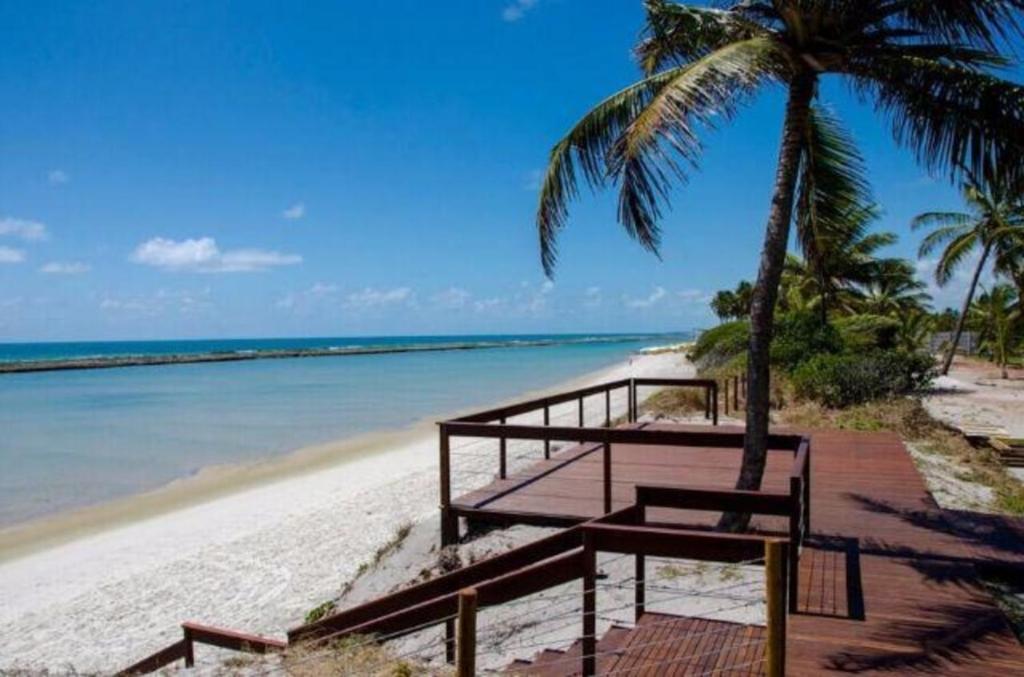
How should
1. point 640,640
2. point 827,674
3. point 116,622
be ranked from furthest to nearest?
point 116,622 < point 640,640 < point 827,674

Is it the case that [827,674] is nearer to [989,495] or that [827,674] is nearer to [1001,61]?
[1001,61]

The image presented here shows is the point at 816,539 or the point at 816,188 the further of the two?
the point at 816,188

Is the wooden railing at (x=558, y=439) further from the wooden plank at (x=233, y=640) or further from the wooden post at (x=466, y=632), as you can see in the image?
the wooden post at (x=466, y=632)

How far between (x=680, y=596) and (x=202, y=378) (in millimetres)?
58349

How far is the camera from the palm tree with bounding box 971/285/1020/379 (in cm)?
3344

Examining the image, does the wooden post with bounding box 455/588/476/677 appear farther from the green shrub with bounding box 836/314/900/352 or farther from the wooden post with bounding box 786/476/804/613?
the green shrub with bounding box 836/314/900/352

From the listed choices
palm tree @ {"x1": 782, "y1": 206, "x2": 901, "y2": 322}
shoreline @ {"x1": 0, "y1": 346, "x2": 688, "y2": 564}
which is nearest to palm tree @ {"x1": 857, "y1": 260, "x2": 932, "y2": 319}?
palm tree @ {"x1": 782, "y1": 206, "x2": 901, "y2": 322}

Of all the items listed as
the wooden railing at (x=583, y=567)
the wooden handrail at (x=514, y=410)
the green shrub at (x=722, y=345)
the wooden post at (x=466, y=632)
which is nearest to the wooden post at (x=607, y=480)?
the wooden handrail at (x=514, y=410)

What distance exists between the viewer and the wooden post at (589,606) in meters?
4.03

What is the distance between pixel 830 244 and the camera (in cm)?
842

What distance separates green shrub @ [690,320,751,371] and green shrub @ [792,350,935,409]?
535 centimetres

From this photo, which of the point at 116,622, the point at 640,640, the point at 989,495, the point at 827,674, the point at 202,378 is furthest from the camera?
the point at 202,378

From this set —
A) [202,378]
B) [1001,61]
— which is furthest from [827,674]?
[202,378]

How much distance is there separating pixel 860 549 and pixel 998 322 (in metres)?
33.0
